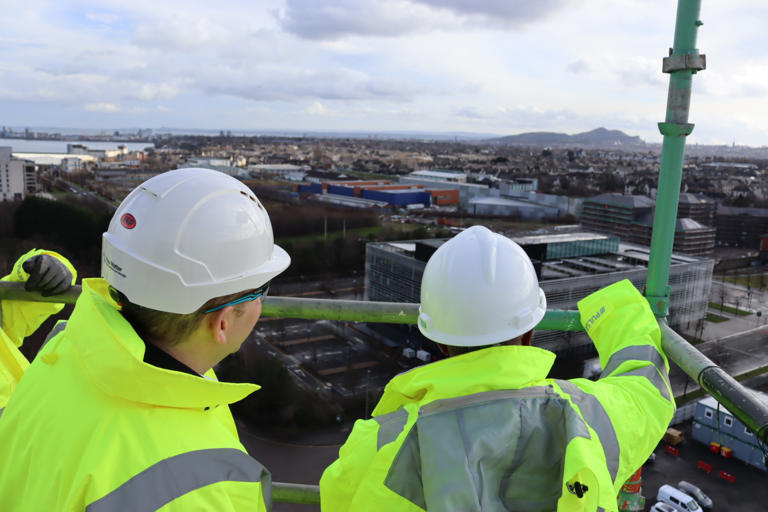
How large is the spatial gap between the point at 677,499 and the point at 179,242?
5.65m

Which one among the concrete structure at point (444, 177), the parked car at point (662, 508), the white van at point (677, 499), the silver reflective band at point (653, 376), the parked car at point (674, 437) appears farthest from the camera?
the concrete structure at point (444, 177)

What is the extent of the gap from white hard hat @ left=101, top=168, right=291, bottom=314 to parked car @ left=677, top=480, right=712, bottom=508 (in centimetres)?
595

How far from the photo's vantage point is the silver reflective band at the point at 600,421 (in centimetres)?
100

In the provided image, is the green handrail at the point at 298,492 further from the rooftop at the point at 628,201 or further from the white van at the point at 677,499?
the rooftop at the point at 628,201

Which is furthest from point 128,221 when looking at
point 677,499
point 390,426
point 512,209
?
point 512,209

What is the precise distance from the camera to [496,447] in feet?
2.88

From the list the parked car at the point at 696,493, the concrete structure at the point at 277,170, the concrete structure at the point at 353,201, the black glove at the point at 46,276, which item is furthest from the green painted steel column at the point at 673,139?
the concrete structure at the point at 277,170

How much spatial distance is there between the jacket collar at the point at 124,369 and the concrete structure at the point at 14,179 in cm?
2138

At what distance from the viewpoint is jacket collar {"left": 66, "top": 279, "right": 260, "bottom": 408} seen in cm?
78

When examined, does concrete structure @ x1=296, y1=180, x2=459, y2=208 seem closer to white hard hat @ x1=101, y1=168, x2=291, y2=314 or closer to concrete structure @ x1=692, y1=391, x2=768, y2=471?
concrete structure @ x1=692, y1=391, x2=768, y2=471

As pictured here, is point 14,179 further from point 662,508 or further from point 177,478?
point 177,478

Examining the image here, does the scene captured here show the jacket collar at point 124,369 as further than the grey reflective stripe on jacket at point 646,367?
No

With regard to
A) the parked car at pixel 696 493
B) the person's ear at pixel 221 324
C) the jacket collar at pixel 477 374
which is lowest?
the parked car at pixel 696 493

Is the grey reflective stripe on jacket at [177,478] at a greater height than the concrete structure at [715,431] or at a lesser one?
greater
